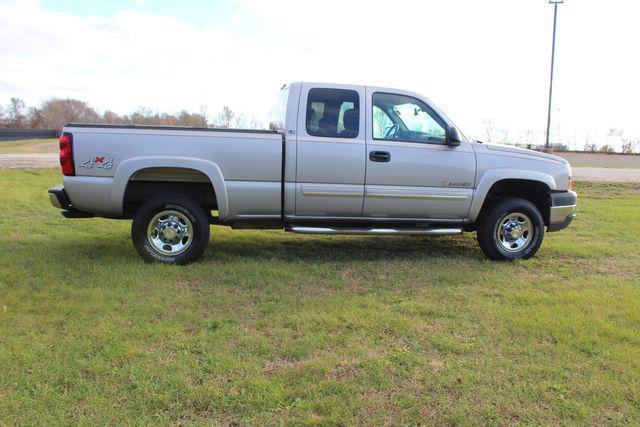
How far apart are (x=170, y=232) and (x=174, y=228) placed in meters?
0.06

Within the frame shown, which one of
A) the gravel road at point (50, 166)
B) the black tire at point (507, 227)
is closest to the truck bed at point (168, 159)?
the black tire at point (507, 227)

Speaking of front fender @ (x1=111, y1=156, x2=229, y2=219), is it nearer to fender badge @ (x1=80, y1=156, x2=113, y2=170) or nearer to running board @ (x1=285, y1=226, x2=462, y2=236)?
fender badge @ (x1=80, y1=156, x2=113, y2=170)

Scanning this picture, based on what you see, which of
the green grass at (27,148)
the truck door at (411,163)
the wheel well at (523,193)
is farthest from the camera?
the green grass at (27,148)

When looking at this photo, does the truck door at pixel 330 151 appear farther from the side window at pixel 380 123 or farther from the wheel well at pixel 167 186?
the wheel well at pixel 167 186

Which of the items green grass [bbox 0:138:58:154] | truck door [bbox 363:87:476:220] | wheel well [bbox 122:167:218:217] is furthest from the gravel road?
truck door [bbox 363:87:476:220]

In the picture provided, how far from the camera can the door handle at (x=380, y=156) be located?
5.37 m

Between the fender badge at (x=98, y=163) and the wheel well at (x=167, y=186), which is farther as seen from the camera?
the wheel well at (x=167, y=186)

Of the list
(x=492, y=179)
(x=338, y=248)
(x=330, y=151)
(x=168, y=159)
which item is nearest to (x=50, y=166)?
(x=168, y=159)

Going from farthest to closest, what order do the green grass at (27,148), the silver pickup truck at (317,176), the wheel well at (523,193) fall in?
the green grass at (27,148)
the wheel well at (523,193)
the silver pickup truck at (317,176)

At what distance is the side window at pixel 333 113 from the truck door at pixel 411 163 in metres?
0.17

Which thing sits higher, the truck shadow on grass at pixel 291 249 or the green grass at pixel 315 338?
the truck shadow on grass at pixel 291 249

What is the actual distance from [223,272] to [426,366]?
8.47 feet

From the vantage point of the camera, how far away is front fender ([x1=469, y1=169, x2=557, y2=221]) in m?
5.62

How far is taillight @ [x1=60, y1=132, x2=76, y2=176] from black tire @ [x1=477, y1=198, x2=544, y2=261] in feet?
15.2
